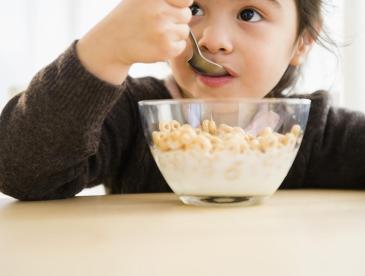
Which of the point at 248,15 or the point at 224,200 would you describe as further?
the point at 248,15

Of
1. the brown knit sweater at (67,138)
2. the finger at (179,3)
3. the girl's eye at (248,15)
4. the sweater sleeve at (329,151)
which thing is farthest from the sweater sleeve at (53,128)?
the sweater sleeve at (329,151)

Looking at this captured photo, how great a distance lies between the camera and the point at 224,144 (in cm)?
60

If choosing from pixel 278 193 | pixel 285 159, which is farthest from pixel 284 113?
pixel 278 193

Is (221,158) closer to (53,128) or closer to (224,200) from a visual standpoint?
(224,200)

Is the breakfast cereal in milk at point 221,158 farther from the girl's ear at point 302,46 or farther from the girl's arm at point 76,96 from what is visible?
the girl's ear at point 302,46

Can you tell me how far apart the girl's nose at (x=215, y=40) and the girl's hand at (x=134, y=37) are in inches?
6.5

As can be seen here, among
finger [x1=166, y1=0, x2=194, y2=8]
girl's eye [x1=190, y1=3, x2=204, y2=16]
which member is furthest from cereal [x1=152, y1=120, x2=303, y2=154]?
girl's eye [x1=190, y1=3, x2=204, y2=16]

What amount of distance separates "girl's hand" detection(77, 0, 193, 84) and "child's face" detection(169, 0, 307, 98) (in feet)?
0.60

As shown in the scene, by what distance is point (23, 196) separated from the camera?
72 cm

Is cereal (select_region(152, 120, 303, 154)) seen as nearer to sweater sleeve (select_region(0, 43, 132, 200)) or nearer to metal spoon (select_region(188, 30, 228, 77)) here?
sweater sleeve (select_region(0, 43, 132, 200))

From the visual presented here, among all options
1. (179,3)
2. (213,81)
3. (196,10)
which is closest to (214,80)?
(213,81)

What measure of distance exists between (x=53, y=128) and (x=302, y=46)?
20.5 inches

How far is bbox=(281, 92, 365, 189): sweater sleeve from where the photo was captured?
0.91 meters

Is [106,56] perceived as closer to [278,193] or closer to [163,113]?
[163,113]
